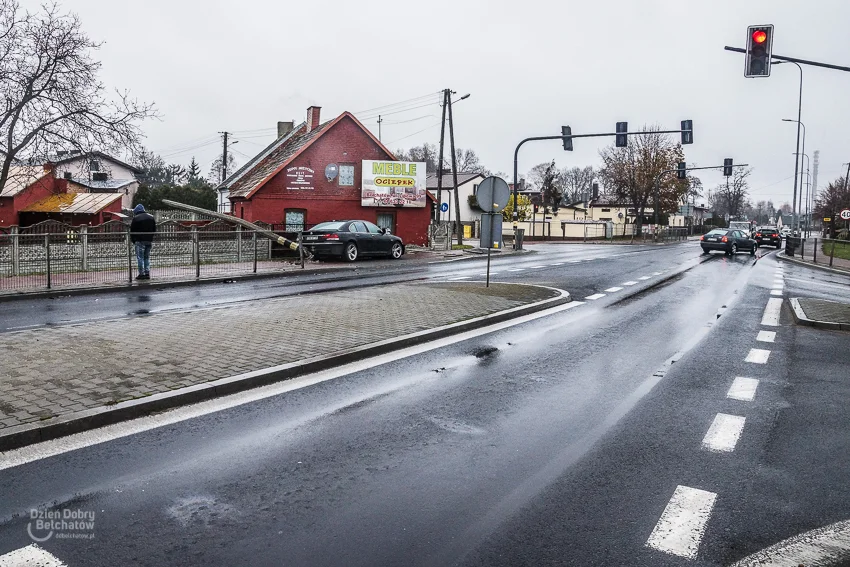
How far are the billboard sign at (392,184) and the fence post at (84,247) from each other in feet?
58.5

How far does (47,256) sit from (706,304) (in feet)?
50.6

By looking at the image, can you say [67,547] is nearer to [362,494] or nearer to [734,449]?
[362,494]

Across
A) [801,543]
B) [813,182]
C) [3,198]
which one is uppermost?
[813,182]

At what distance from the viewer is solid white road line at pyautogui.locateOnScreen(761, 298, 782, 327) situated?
37.0 ft

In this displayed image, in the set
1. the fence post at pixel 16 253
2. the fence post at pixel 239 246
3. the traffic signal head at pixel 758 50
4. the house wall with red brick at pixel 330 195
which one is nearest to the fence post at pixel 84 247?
the fence post at pixel 16 253

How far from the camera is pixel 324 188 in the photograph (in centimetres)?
3409

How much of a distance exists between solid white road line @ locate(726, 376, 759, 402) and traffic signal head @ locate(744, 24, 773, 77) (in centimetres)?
879

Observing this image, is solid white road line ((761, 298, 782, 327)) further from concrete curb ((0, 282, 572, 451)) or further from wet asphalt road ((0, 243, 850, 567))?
A: concrete curb ((0, 282, 572, 451))

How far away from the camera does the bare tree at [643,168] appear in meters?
67.6

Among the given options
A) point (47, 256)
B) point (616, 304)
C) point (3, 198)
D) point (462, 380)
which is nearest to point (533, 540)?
point (462, 380)

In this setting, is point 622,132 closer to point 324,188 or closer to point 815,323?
point 324,188

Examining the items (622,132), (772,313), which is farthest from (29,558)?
(622,132)

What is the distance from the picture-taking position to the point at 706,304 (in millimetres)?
13703

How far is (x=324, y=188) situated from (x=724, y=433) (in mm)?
30381
